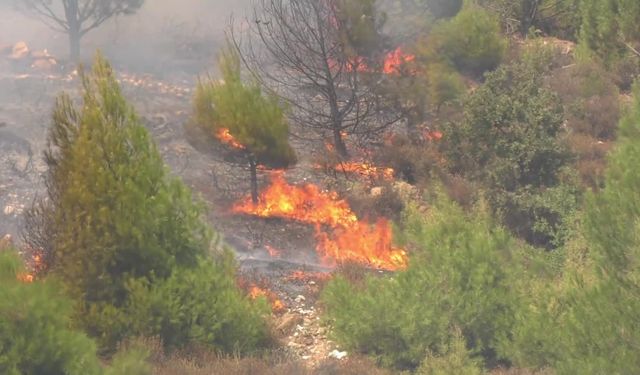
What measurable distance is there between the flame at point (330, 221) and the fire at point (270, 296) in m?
1.71

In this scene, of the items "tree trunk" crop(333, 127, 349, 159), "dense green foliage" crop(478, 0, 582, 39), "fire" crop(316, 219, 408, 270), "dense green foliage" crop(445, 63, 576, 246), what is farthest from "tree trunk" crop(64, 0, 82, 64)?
"dense green foliage" crop(445, 63, 576, 246)

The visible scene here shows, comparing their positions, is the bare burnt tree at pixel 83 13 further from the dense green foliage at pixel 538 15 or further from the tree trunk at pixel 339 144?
the dense green foliage at pixel 538 15

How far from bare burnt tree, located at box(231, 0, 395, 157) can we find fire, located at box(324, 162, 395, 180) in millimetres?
560

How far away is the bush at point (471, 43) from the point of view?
18.9 m

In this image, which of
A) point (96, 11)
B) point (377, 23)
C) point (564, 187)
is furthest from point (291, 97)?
point (96, 11)

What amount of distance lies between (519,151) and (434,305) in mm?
5324

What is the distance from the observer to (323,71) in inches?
571

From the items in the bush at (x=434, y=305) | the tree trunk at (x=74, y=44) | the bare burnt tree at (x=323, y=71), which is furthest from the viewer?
the tree trunk at (x=74, y=44)

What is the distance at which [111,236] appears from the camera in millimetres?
6289

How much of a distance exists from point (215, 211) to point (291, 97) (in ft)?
14.9

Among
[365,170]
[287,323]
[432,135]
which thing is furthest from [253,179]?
[287,323]

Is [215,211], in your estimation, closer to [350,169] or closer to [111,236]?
[350,169]

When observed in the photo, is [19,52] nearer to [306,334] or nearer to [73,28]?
[73,28]

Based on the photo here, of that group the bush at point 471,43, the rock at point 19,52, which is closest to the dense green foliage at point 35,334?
the bush at point 471,43
